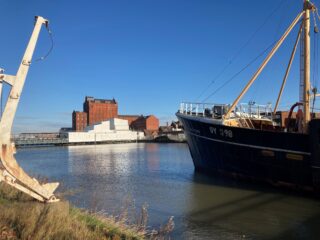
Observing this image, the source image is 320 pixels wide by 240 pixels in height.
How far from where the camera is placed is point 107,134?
148375 millimetres

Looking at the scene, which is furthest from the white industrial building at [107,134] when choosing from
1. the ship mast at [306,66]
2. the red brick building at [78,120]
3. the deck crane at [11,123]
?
the deck crane at [11,123]

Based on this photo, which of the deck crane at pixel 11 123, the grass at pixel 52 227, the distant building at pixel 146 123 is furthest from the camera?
the distant building at pixel 146 123

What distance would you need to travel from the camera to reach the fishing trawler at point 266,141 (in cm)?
1866

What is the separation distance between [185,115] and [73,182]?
32.1 ft

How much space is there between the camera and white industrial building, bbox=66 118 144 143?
461 ft

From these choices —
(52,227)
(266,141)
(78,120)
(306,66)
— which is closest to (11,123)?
(52,227)

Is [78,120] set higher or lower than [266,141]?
higher

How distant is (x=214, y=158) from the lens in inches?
996

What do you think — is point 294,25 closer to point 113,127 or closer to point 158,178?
point 158,178

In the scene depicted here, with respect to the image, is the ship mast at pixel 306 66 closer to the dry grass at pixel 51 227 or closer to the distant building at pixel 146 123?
the dry grass at pixel 51 227

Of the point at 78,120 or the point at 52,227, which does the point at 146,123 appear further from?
the point at 52,227

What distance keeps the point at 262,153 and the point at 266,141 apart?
2.75ft

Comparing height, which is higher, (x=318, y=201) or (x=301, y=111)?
(x=301, y=111)

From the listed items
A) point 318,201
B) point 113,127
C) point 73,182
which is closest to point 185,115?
point 73,182
